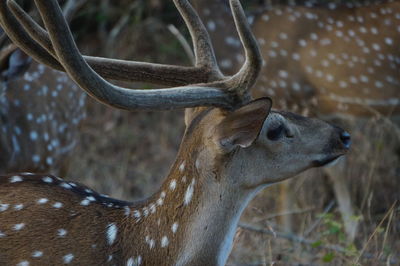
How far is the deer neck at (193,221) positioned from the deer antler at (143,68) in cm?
28

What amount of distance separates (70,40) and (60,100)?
2.86 m

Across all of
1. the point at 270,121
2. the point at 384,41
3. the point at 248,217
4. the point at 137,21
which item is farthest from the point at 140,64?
Result: the point at 137,21

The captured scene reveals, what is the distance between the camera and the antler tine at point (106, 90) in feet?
8.48

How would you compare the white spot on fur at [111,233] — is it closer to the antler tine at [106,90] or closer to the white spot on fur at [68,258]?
the white spot on fur at [68,258]

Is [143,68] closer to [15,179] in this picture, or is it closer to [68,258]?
[15,179]

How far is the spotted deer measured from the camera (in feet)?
15.3

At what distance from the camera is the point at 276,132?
3.15m

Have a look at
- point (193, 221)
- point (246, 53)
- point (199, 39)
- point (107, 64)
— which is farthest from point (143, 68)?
point (193, 221)

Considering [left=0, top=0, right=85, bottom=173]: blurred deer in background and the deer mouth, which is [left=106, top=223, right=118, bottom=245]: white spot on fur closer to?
the deer mouth

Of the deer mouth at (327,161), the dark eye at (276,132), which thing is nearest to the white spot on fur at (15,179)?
the dark eye at (276,132)

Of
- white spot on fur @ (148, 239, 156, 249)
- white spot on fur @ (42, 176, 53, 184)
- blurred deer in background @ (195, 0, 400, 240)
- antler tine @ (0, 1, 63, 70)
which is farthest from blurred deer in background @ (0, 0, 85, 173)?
white spot on fur @ (148, 239, 156, 249)

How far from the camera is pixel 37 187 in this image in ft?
10.4

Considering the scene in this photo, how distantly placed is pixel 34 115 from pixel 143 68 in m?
2.07

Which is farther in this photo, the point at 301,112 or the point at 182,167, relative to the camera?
the point at 301,112
